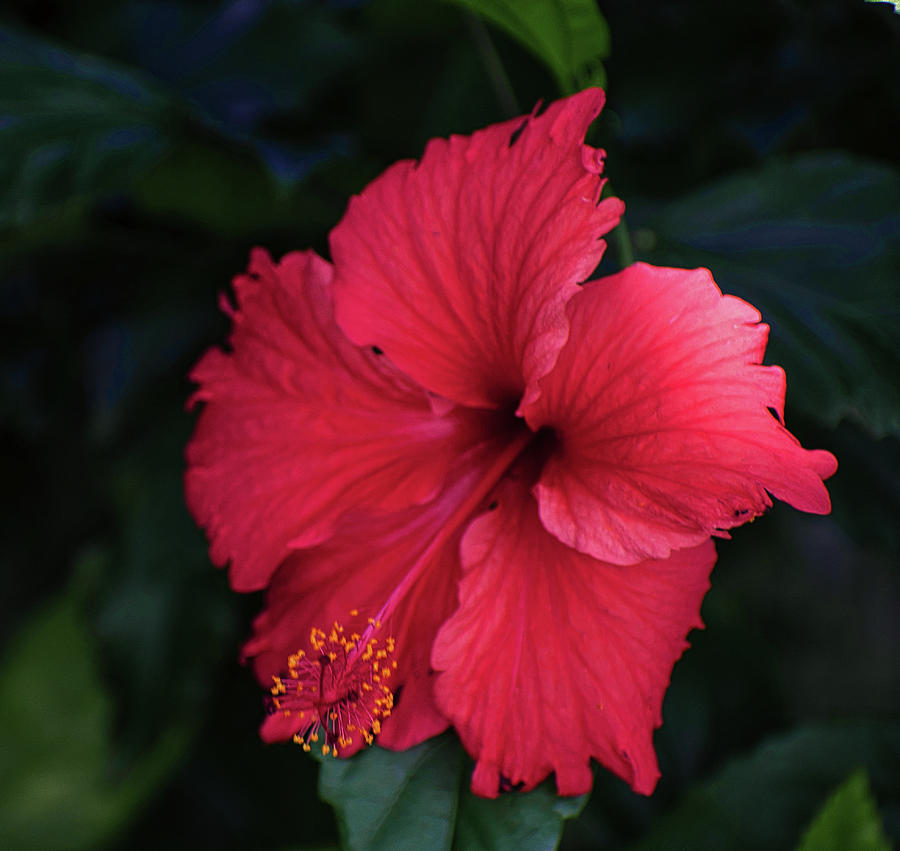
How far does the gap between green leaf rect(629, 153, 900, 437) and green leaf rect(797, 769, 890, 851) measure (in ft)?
1.06

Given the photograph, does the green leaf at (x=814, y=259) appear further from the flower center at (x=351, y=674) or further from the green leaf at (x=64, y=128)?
the green leaf at (x=64, y=128)

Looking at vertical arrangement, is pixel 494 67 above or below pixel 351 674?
above

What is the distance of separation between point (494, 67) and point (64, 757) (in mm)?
1075

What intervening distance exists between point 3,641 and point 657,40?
1302 mm

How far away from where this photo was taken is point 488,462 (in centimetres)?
68

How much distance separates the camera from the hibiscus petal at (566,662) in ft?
1.89

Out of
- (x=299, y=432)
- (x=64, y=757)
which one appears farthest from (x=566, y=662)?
(x=64, y=757)

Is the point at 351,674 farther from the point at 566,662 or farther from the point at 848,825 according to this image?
the point at 848,825

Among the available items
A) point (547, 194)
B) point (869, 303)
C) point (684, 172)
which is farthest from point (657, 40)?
point (547, 194)

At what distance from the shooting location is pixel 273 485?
0.66 metres

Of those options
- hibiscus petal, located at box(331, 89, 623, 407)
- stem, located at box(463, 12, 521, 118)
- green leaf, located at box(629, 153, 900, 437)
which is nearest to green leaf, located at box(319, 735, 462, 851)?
hibiscus petal, located at box(331, 89, 623, 407)

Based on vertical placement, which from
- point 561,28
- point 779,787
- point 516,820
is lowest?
point 779,787

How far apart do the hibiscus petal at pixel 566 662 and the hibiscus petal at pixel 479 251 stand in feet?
0.45

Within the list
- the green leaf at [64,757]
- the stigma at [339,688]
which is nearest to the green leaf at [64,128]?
the stigma at [339,688]
